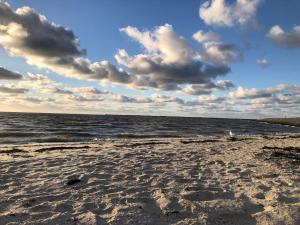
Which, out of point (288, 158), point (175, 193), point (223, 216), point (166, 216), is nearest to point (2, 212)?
point (166, 216)

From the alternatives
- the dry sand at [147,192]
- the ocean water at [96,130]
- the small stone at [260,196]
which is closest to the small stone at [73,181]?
the dry sand at [147,192]

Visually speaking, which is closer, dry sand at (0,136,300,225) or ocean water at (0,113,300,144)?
dry sand at (0,136,300,225)

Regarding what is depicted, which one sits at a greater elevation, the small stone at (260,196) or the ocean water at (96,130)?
the small stone at (260,196)

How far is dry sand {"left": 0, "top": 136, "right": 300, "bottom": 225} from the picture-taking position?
203 inches

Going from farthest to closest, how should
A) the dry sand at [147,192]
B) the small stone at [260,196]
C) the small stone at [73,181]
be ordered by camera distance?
the small stone at [73,181], the small stone at [260,196], the dry sand at [147,192]

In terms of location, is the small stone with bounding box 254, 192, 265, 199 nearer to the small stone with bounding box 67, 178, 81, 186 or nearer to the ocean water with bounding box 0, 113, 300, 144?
the small stone with bounding box 67, 178, 81, 186

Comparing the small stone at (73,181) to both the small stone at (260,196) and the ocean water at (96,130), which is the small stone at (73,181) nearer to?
the small stone at (260,196)

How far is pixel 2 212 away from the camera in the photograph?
5262 mm

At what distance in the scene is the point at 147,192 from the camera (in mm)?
6562

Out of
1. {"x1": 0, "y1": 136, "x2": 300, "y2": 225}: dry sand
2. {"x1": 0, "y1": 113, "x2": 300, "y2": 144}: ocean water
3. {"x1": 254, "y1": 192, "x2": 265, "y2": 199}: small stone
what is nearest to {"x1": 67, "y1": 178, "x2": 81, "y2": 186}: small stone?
{"x1": 0, "y1": 136, "x2": 300, "y2": 225}: dry sand

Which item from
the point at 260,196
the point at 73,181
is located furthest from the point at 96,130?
the point at 260,196

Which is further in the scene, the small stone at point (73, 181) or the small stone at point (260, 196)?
the small stone at point (73, 181)

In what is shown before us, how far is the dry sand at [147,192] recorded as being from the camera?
5.16 m

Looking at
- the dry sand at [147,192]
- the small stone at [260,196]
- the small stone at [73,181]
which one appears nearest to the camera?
the dry sand at [147,192]
